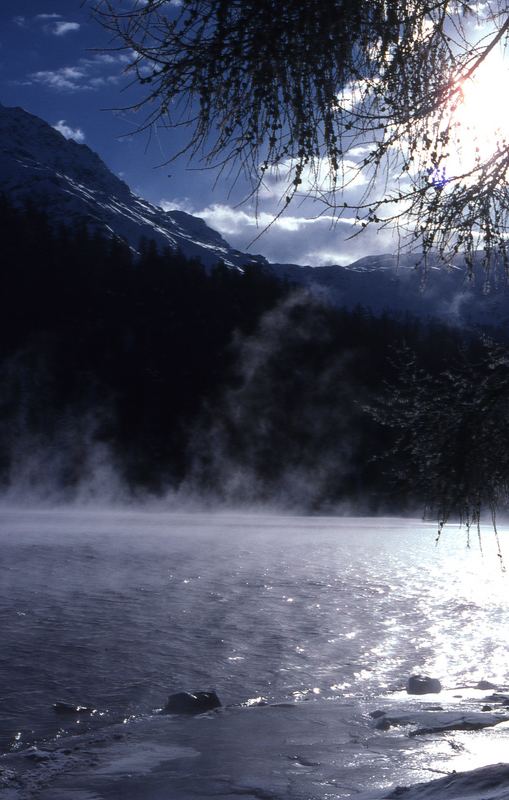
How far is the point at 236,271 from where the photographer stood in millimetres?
98562

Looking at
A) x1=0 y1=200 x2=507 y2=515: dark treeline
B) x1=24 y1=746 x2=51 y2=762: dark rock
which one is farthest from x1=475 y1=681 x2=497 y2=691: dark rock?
x1=0 y1=200 x2=507 y2=515: dark treeline

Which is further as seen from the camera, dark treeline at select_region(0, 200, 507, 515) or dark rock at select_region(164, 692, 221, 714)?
dark treeline at select_region(0, 200, 507, 515)

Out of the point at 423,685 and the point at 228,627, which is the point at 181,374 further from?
the point at 423,685

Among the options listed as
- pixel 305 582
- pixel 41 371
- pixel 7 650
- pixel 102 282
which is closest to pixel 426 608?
pixel 305 582

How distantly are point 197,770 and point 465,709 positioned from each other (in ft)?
10.4

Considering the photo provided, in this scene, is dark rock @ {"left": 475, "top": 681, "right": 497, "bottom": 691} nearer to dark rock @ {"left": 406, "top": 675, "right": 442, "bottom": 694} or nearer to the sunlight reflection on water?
the sunlight reflection on water

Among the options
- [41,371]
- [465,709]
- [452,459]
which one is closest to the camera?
[452,459]

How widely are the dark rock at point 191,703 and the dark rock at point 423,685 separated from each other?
235 centimetres

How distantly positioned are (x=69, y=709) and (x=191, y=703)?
1211 millimetres

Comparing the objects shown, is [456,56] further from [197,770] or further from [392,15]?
[197,770]

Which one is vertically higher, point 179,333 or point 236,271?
point 236,271

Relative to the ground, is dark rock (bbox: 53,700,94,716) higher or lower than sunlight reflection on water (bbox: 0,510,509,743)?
higher

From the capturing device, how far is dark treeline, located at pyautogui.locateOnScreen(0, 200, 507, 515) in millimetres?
76688

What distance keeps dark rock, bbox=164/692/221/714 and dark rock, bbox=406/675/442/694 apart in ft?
7.70
